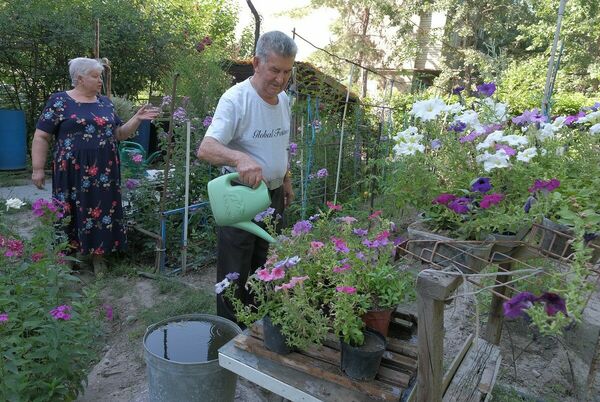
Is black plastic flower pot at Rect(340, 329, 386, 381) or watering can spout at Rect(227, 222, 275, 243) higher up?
watering can spout at Rect(227, 222, 275, 243)

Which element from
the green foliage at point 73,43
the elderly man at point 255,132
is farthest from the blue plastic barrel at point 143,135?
the elderly man at point 255,132

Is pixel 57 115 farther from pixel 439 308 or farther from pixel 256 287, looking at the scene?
pixel 439 308

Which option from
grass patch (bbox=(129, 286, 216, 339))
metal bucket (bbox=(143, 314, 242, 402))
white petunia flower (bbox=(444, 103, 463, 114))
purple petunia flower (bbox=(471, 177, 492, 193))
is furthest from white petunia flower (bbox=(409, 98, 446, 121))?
grass patch (bbox=(129, 286, 216, 339))

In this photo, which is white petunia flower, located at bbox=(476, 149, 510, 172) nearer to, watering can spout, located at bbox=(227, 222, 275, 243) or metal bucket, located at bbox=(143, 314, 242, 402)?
watering can spout, located at bbox=(227, 222, 275, 243)

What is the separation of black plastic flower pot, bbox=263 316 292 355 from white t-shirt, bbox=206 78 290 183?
811 millimetres

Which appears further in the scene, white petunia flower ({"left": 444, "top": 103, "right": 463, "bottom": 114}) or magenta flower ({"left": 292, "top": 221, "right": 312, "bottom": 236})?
white petunia flower ({"left": 444, "top": 103, "right": 463, "bottom": 114})

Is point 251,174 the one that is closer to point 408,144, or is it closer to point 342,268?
point 342,268

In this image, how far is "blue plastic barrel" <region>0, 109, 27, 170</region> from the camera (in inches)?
240

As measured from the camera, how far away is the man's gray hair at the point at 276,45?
1.92 meters

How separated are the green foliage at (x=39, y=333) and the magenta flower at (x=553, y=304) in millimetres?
1626

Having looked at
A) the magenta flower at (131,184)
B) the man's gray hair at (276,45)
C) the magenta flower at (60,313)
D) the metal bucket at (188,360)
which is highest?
the man's gray hair at (276,45)

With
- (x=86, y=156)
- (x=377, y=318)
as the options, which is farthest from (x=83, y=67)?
(x=377, y=318)

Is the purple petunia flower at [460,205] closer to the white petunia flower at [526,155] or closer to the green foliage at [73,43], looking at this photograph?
the white petunia flower at [526,155]

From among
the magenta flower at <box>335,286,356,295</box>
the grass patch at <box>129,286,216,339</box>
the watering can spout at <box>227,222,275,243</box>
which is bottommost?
the grass patch at <box>129,286,216,339</box>
